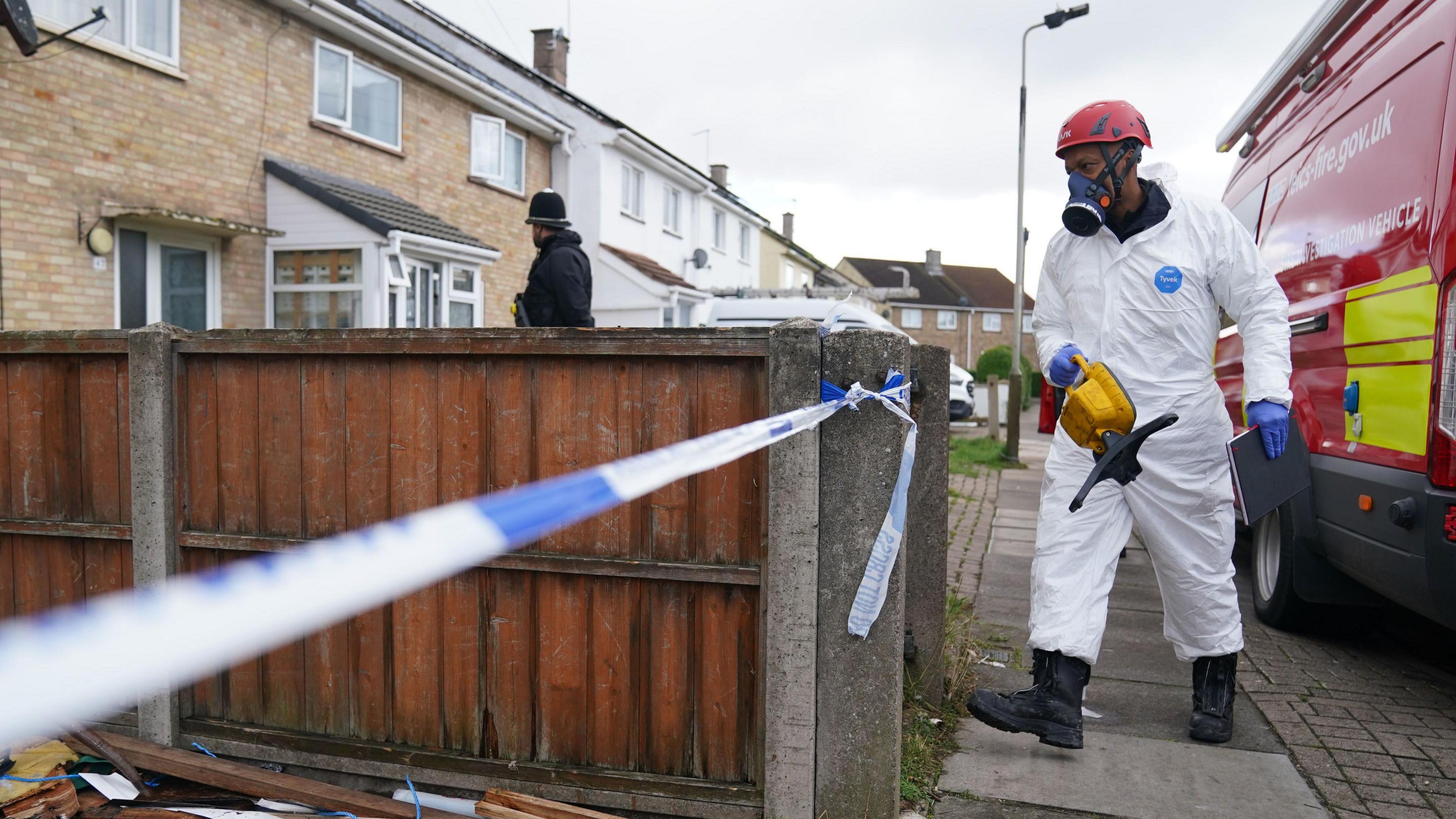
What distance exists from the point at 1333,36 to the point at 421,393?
4.28m

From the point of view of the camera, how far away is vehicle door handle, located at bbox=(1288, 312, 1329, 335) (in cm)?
411

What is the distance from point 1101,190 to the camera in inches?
129

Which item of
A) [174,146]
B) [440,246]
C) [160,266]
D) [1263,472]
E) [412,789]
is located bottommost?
[412,789]

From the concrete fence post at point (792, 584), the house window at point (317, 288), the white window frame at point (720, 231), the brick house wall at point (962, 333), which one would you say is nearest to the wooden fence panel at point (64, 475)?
the concrete fence post at point (792, 584)

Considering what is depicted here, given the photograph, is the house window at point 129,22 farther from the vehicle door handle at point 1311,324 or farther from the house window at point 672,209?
the house window at point 672,209

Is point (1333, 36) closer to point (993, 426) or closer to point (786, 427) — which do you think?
point (786, 427)

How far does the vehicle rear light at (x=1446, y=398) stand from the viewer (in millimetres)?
3117

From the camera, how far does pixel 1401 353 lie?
11.2ft

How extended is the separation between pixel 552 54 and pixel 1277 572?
2224cm

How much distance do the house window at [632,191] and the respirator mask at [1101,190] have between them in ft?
63.8

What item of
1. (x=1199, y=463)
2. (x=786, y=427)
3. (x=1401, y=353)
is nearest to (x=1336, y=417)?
(x=1401, y=353)

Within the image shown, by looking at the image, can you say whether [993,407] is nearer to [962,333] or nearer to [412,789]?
[412,789]

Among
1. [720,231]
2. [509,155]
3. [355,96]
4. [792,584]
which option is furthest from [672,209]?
[792,584]

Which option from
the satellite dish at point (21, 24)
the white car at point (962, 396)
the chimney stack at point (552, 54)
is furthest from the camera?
the chimney stack at point (552, 54)
